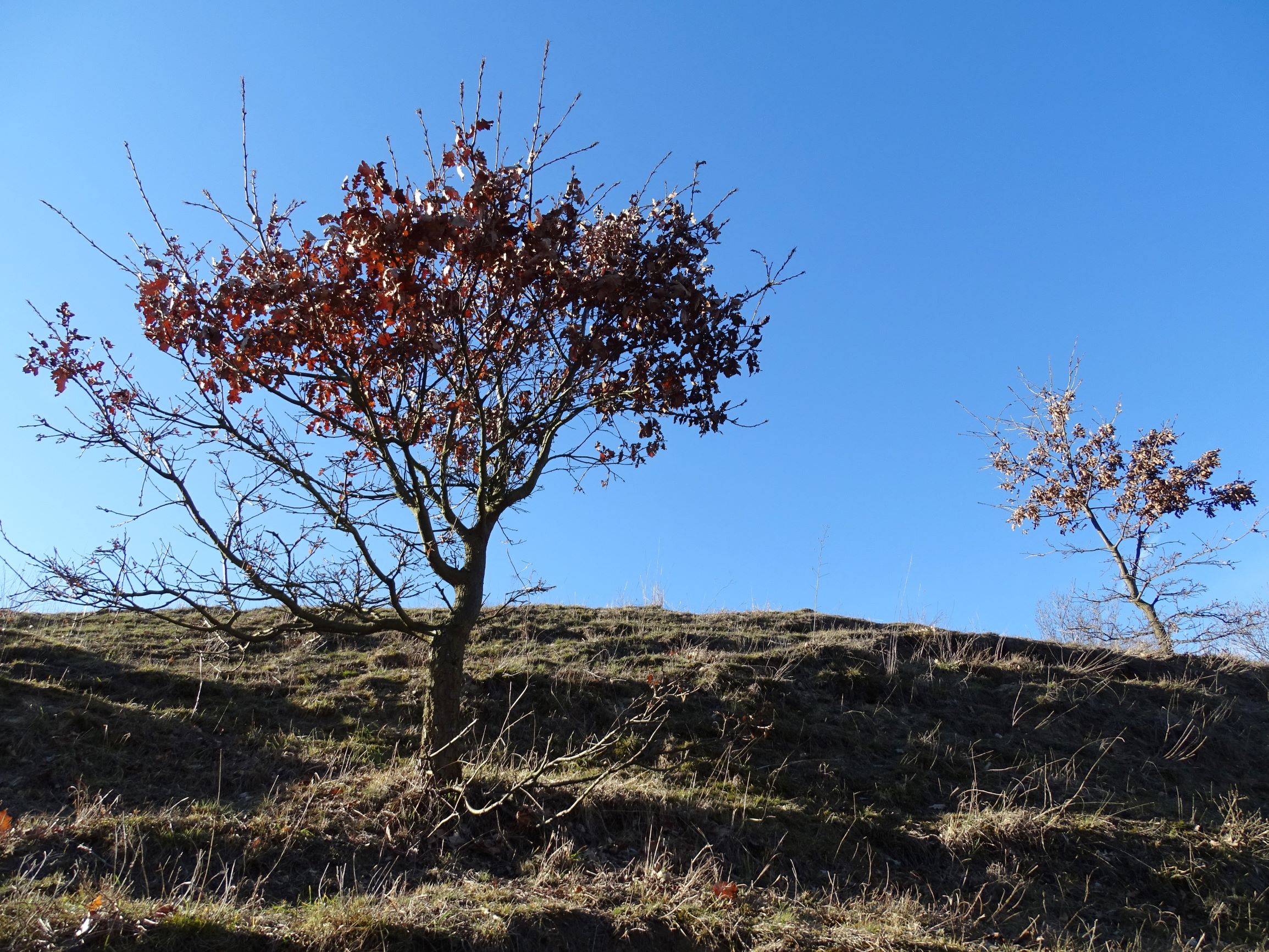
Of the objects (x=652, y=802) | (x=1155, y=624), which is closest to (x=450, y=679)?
(x=652, y=802)

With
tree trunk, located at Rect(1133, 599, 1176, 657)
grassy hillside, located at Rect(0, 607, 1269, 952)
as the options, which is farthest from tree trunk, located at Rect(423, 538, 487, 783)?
tree trunk, located at Rect(1133, 599, 1176, 657)

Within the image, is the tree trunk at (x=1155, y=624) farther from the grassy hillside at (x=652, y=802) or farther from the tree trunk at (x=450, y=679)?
the tree trunk at (x=450, y=679)

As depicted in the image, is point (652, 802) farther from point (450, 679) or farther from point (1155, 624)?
point (1155, 624)

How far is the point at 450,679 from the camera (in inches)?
241

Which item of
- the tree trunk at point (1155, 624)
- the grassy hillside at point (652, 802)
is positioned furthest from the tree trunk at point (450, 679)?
the tree trunk at point (1155, 624)

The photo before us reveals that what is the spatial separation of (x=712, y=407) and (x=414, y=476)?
8.01ft

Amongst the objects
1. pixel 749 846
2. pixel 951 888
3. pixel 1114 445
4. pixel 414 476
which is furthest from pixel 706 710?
pixel 1114 445

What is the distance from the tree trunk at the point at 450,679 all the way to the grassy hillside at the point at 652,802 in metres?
0.31

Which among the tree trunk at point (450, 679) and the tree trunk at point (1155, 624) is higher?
the tree trunk at point (1155, 624)

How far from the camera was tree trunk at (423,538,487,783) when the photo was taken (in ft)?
19.7

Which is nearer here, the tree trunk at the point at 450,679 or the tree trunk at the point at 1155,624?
the tree trunk at the point at 450,679

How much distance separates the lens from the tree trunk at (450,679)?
6.02m

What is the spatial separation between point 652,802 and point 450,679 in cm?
195

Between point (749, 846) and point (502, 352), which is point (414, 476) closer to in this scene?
point (502, 352)
